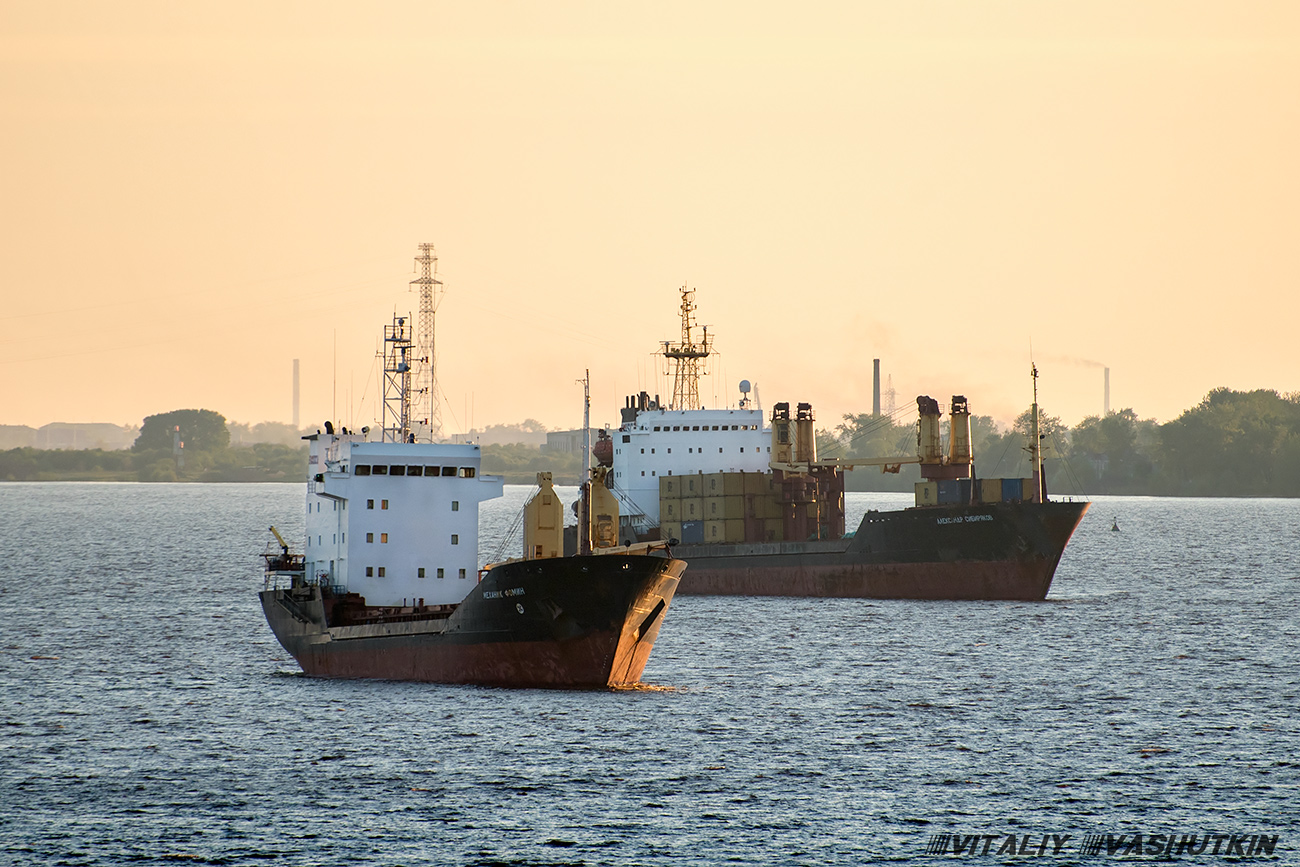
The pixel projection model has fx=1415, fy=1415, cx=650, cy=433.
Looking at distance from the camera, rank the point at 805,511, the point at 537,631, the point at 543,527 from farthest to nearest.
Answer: the point at 805,511 < the point at 543,527 < the point at 537,631

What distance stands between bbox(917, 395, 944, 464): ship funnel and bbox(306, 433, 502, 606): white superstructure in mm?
32480

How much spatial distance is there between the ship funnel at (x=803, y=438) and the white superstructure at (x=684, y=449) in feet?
11.2

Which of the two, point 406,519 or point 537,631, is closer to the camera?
point 537,631

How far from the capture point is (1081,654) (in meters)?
48.8

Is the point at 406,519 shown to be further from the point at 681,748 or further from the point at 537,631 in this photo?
the point at 681,748

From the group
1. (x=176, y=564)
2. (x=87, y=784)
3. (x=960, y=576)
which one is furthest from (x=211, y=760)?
(x=176, y=564)

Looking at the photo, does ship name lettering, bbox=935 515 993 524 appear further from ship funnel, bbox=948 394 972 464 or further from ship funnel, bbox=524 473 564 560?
ship funnel, bbox=524 473 564 560

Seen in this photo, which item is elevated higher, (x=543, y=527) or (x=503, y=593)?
(x=543, y=527)

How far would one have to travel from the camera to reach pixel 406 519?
140ft

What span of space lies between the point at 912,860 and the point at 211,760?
15.7 meters

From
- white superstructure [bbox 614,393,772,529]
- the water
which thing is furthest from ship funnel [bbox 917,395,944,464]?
the water

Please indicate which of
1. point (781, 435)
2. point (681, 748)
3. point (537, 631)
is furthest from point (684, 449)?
point (681, 748)

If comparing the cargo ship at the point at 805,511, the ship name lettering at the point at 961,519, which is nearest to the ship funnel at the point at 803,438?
the cargo ship at the point at 805,511

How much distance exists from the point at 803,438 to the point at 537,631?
39.3 metres
